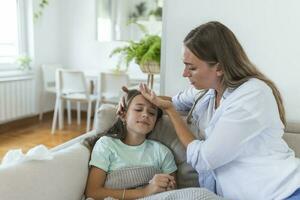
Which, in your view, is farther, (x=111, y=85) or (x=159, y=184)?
(x=111, y=85)

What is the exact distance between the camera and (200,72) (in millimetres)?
1140

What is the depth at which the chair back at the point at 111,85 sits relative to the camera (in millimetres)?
3502

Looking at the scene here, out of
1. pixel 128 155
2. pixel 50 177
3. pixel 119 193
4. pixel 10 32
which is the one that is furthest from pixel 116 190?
pixel 10 32

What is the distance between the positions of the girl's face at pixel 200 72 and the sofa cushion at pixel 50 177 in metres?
0.54

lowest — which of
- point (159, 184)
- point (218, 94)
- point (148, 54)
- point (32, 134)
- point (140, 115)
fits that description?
point (32, 134)

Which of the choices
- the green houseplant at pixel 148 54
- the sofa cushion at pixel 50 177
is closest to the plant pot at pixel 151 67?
the green houseplant at pixel 148 54

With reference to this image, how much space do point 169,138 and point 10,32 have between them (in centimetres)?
316

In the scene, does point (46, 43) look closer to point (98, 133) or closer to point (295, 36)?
point (98, 133)

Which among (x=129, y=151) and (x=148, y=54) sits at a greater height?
(x=148, y=54)

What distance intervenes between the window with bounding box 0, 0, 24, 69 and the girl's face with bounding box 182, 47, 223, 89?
10.4 ft

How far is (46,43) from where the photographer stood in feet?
14.4

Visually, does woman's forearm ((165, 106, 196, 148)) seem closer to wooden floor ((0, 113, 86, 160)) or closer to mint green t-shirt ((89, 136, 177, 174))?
mint green t-shirt ((89, 136, 177, 174))

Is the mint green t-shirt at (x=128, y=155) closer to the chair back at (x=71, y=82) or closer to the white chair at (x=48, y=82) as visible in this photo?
the chair back at (x=71, y=82)

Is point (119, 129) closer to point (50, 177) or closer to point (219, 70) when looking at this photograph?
point (50, 177)
